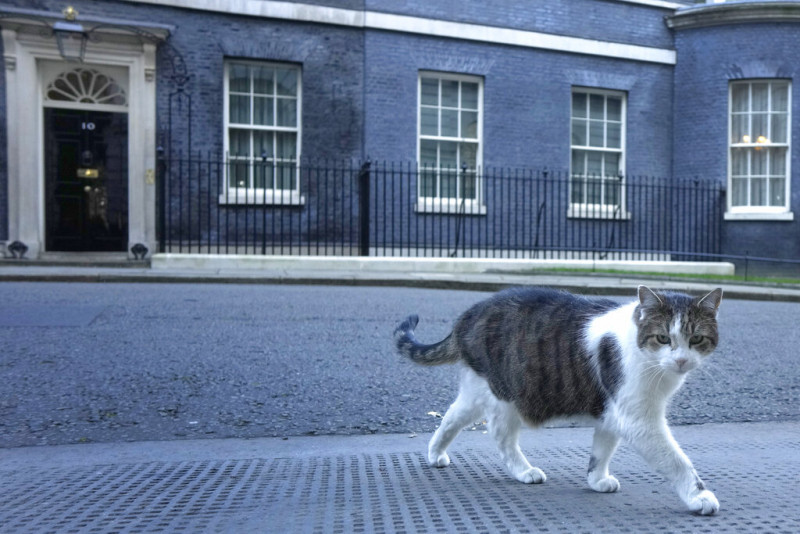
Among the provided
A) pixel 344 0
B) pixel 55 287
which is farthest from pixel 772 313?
pixel 344 0

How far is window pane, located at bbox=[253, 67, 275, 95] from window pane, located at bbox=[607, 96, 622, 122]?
25.4ft

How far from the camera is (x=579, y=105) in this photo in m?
19.3

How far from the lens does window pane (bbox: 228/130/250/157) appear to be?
16.7 meters

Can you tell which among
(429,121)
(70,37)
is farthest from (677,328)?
(429,121)

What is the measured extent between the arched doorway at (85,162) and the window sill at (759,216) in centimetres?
1293

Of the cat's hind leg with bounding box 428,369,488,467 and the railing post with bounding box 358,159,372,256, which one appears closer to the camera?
the cat's hind leg with bounding box 428,369,488,467

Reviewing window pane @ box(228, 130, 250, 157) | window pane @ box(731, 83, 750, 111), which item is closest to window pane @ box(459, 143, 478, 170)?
window pane @ box(228, 130, 250, 157)

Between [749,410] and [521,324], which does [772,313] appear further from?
[521,324]

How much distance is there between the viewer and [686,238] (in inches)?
776

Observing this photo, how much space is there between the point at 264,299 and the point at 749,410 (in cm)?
637


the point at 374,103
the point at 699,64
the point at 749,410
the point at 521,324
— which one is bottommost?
the point at 749,410

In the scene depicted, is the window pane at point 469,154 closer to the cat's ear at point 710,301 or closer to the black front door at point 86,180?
the black front door at point 86,180

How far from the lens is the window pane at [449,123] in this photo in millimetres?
18062

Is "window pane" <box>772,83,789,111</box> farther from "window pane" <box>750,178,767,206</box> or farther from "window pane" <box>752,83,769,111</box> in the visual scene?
"window pane" <box>750,178,767,206</box>
